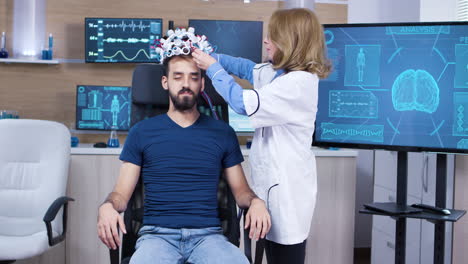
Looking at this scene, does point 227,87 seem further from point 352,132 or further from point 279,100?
point 352,132

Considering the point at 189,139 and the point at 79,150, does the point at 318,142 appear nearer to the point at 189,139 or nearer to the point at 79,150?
the point at 189,139

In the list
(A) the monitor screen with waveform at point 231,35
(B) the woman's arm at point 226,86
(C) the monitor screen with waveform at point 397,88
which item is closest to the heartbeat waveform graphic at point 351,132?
(C) the monitor screen with waveform at point 397,88

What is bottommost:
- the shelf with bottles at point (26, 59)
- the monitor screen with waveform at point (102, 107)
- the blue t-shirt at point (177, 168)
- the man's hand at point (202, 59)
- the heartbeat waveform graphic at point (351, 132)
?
the blue t-shirt at point (177, 168)

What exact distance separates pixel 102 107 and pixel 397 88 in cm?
195

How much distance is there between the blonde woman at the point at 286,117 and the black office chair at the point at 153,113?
132 mm

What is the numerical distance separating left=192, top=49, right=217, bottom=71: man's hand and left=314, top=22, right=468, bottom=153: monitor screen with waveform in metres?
0.84

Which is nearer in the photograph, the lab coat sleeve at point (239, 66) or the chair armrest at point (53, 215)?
the lab coat sleeve at point (239, 66)

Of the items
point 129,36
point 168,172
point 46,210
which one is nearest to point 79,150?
point 46,210

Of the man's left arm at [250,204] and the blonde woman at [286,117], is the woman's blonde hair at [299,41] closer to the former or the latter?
the blonde woman at [286,117]

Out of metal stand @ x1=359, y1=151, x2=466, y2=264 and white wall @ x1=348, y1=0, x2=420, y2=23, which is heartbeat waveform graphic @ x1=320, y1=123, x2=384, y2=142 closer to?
metal stand @ x1=359, y1=151, x2=466, y2=264

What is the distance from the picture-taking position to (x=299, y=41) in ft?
6.65

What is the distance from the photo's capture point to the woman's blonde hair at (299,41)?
6.66ft

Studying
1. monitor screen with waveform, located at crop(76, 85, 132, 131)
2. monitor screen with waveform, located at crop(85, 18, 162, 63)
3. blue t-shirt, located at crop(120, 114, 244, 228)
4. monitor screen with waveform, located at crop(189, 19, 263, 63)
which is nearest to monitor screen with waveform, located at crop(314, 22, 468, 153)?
blue t-shirt, located at crop(120, 114, 244, 228)

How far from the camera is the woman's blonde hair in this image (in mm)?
2029
